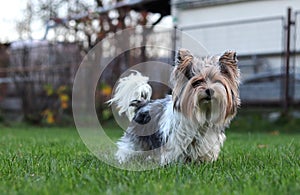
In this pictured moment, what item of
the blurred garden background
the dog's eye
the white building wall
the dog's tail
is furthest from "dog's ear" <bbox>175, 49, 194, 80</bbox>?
the white building wall

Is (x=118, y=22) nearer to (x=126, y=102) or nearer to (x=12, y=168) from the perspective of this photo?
(x=126, y=102)

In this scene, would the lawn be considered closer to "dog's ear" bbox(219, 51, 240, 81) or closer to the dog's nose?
the dog's nose

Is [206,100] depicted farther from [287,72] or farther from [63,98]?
[63,98]

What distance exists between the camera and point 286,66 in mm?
11242

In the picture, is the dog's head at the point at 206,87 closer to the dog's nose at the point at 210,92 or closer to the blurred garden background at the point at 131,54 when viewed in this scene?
the dog's nose at the point at 210,92

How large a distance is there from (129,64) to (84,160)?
788 cm

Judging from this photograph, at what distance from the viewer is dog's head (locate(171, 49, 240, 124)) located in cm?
390

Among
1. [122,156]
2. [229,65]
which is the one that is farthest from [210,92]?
[122,156]

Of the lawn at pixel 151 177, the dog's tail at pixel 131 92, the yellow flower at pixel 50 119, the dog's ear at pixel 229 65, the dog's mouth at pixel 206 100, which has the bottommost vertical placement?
the yellow flower at pixel 50 119

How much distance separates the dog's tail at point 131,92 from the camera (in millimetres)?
5004

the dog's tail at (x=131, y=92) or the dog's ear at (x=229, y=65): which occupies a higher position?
the dog's ear at (x=229, y=65)

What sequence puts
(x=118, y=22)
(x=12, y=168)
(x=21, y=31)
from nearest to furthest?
→ 1. (x=12, y=168)
2. (x=118, y=22)
3. (x=21, y=31)

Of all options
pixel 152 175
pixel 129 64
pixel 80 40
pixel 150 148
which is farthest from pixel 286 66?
pixel 152 175

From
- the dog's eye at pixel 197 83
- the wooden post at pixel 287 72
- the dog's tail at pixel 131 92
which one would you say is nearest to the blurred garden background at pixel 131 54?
the wooden post at pixel 287 72
